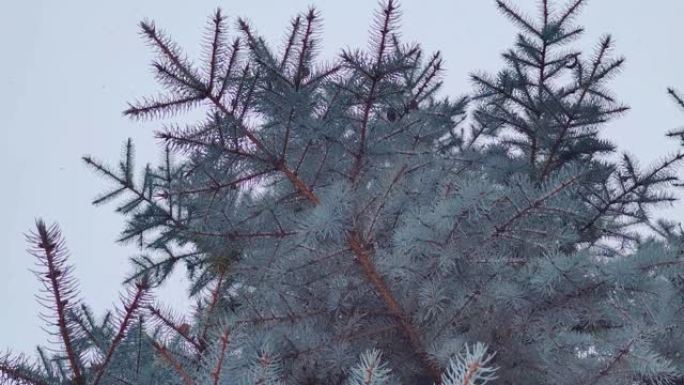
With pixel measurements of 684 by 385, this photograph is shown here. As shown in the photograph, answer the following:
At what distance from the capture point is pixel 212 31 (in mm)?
3166

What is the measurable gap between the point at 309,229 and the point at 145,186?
9.49 ft

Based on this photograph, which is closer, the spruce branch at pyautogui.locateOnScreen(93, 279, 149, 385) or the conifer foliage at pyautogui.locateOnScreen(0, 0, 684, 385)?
the spruce branch at pyautogui.locateOnScreen(93, 279, 149, 385)

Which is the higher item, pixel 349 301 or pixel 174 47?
pixel 174 47

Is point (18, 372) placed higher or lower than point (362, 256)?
lower

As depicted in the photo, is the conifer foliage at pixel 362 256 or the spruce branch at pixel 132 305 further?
the conifer foliage at pixel 362 256

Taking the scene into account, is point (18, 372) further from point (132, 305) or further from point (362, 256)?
point (362, 256)

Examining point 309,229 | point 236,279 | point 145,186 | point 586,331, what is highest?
point 145,186

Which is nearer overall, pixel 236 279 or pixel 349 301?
pixel 349 301

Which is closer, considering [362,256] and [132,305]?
[132,305]

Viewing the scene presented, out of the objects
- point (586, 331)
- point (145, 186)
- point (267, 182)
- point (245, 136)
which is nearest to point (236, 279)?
point (267, 182)

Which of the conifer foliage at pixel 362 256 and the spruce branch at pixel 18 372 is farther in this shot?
the conifer foliage at pixel 362 256

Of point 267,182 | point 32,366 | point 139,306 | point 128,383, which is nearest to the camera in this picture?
point 139,306

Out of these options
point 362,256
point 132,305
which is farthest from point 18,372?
point 362,256

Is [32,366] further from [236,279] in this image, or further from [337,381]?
[236,279]
